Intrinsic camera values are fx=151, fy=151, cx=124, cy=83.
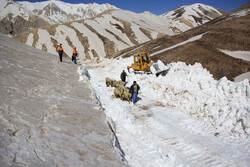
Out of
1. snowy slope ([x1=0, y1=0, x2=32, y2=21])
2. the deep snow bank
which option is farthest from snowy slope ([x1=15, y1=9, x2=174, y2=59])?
snowy slope ([x1=0, y1=0, x2=32, y2=21])

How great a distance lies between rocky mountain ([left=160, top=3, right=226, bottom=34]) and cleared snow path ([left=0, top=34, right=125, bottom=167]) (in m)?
84.6

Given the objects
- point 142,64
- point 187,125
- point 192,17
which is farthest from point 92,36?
point 192,17

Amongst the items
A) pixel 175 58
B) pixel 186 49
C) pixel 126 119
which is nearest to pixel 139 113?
pixel 126 119

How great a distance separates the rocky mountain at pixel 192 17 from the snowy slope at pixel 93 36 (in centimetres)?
3088

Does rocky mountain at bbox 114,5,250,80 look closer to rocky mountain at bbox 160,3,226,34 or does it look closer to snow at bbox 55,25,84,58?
snow at bbox 55,25,84,58

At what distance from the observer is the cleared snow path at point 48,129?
3.25 meters

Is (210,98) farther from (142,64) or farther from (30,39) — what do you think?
(30,39)

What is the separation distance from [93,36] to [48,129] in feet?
172

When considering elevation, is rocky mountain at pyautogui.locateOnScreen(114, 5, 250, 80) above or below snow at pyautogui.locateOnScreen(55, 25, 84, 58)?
below

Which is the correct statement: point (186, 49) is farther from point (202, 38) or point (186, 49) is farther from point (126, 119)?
point (126, 119)

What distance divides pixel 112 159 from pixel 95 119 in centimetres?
214

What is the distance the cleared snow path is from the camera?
325 cm

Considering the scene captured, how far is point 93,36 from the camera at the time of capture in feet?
173

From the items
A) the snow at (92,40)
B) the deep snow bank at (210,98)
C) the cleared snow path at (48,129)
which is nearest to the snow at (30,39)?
the snow at (92,40)
